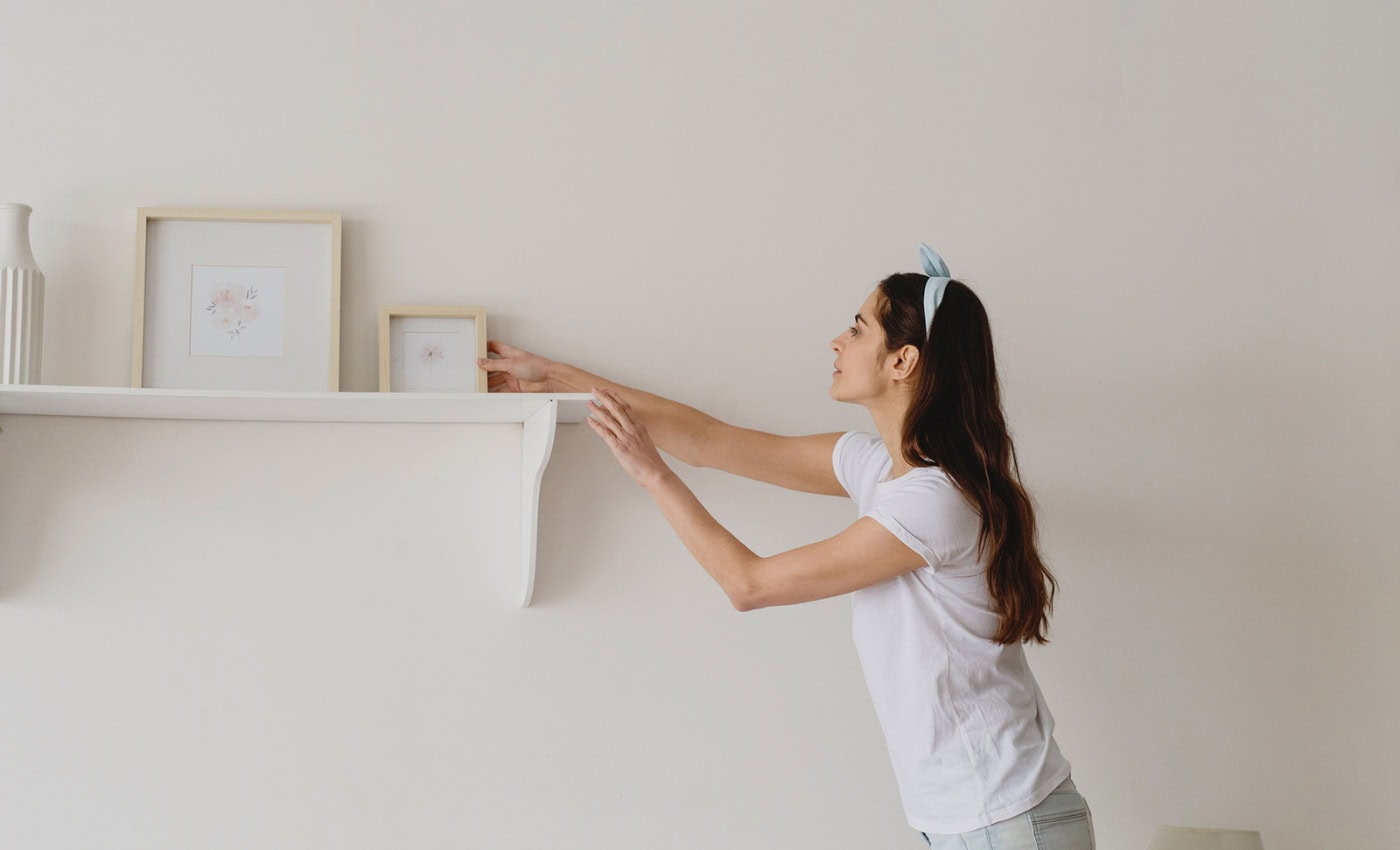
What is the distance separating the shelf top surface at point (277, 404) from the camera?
4.69 feet

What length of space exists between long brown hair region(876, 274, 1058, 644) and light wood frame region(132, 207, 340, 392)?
0.76 metres

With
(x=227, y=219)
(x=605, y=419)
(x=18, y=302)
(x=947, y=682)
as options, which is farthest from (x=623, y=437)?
(x=18, y=302)

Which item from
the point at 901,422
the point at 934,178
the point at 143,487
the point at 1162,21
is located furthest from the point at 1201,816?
the point at 143,487

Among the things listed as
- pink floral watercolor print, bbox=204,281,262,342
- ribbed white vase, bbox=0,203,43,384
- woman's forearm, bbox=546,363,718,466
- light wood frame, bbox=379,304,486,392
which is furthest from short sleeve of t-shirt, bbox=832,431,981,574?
ribbed white vase, bbox=0,203,43,384

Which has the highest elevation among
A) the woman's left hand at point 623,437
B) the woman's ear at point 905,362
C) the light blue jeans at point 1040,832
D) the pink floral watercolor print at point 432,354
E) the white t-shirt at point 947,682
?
the pink floral watercolor print at point 432,354

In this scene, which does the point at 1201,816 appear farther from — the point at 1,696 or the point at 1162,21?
the point at 1,696

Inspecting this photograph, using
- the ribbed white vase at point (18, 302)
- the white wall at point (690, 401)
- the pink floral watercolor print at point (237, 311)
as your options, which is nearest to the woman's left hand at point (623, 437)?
the white wall at point (690, 401)

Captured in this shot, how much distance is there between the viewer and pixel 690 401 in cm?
175

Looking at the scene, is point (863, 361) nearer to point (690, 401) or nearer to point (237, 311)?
point (690, 401)

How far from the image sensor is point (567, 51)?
1766 millimetres

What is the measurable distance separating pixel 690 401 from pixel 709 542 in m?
0.34

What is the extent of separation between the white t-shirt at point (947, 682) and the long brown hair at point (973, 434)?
0.02 m

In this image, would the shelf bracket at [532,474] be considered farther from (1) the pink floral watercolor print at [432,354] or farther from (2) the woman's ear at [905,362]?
(2) the woman's ear at [905,362]

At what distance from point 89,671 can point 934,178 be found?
4.67 feet
